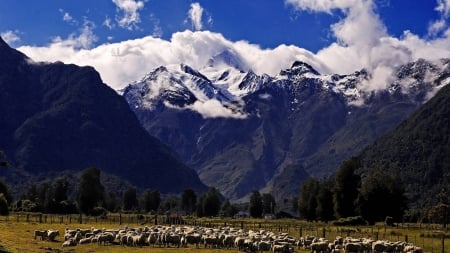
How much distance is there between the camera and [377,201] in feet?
490

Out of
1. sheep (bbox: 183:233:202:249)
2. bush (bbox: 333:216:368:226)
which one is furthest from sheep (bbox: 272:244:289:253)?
bush (bbox: 333:216:368:226)

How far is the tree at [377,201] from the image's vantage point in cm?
14934

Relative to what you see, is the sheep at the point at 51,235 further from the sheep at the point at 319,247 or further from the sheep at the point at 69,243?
the sheep at the point at 319,247

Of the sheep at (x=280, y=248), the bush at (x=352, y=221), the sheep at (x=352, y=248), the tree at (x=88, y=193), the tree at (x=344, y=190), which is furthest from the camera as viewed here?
the tree at (x=88, y=193)

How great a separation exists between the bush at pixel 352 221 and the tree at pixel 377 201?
Answer: 2.88m

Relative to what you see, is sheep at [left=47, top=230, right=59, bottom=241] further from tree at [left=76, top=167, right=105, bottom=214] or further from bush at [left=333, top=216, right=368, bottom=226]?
tree at [left=76, top=167, right=105, bottom=214]

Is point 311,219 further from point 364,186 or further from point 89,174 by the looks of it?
point 89,174

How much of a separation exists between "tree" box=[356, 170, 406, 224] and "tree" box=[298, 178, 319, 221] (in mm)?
23053

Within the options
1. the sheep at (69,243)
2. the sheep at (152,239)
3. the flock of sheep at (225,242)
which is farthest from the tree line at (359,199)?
the sheep at (69,243)

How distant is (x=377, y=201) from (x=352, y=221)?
444 inches

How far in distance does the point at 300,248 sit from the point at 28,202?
138 metres

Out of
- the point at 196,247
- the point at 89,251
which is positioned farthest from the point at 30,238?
the point at 196,247

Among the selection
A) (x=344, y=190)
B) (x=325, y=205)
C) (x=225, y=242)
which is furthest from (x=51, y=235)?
(x=325, y=205)

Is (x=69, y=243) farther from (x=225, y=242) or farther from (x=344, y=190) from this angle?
(x=344, y=190)
